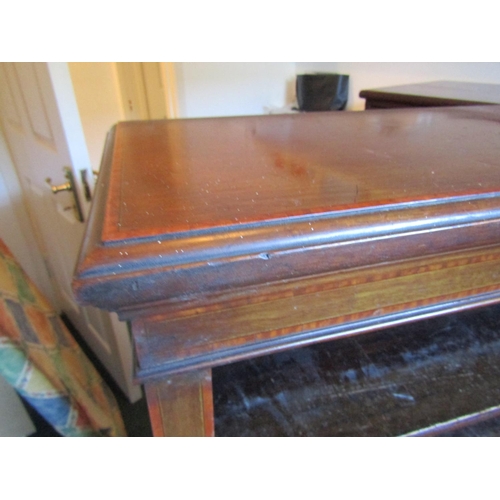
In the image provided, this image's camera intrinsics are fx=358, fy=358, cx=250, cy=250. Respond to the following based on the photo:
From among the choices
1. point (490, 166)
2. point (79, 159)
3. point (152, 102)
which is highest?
point (490, 166)

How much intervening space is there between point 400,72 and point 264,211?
153 cm

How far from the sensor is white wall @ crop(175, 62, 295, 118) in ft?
6.61

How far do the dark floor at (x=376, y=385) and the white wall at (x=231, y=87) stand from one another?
183 centimetres

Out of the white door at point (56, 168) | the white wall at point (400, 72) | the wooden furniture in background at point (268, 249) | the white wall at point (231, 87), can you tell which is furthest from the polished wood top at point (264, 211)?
the white wall at point (231, 87)

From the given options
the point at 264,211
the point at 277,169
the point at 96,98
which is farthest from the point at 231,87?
the point at 264,211

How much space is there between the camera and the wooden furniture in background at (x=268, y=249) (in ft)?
0.77

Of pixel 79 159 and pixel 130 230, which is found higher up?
pixel 130 230

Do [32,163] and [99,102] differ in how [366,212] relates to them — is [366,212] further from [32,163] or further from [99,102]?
[99,102]

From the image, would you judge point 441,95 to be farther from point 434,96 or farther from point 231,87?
point 231,87

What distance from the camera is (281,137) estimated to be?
1.60ft

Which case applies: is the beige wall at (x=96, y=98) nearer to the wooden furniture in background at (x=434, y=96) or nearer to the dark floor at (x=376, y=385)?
the wooden furniture in background at (x=434, y=96)

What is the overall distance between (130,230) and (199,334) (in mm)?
104

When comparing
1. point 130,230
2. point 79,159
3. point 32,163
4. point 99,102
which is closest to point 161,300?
point 130,230

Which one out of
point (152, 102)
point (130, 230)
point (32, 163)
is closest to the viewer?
point (130, 230)
